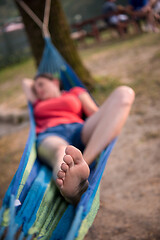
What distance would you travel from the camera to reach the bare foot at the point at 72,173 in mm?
1040

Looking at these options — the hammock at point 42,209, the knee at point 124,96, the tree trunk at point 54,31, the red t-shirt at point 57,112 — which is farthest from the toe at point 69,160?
the tree trunk at point 54,31

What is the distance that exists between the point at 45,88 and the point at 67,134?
47 cm

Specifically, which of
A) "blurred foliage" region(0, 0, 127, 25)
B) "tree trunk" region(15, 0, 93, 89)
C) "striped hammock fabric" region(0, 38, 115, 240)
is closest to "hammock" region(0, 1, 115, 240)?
"striped hammock fabric" region(0, 38, 115, 240)

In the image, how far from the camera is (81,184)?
1.08 m

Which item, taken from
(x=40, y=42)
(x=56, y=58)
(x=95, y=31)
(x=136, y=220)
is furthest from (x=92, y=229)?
(x=95, y=31)

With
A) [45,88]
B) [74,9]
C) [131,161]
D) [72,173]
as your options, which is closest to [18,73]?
[74,9]

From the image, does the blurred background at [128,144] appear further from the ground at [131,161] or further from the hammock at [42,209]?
the hammock at [42,209]

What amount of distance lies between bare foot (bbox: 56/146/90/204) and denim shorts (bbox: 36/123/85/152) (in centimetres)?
57

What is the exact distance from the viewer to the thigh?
1447mm

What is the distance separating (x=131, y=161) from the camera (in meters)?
1.99

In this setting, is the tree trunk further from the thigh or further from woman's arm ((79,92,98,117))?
the thigh

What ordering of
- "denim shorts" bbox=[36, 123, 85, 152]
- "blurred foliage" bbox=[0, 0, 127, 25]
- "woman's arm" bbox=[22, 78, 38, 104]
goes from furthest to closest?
"blurred foliage" bbox=[0, 0, 127, 25], "woman's arm" bbox=[22, 78, 38, 104], "denim shorts" bbox=[36, 123, 85, 152]

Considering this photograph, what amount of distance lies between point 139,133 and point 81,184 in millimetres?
1392

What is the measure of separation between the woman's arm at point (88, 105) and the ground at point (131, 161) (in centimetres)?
44
